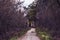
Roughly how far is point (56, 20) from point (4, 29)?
3691 mm

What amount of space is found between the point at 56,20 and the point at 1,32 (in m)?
4.05

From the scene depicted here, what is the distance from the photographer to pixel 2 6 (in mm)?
12750

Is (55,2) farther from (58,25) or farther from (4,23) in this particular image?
(4,23)

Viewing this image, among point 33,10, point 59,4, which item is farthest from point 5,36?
point 33,10

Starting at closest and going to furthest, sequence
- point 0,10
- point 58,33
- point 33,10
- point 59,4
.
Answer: point 0,10
point 58,33
point 59,4
point 33,10

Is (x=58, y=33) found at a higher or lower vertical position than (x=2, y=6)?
lower

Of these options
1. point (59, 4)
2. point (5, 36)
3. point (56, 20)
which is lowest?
point (5, 36)

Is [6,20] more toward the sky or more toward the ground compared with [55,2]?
more toward the ground

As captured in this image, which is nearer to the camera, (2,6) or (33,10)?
(2,6)

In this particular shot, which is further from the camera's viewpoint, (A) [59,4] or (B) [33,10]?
(B) [33,10]

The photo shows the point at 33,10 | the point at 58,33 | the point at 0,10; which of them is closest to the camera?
the point at 0,10

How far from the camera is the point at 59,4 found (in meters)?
14.4

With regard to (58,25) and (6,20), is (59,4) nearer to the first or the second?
(58,25)

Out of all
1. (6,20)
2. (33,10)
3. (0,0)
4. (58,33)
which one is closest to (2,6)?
(0,0)
